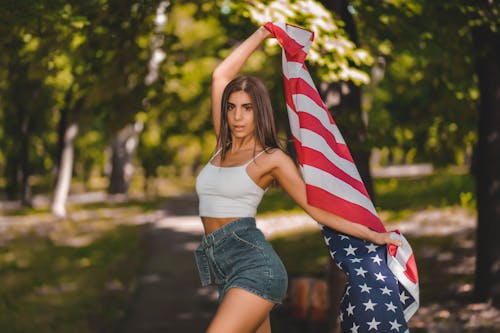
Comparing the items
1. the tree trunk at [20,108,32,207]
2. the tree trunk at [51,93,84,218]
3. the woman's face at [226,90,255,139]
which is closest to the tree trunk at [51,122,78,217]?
the tree trunk at [51,93,84,218]

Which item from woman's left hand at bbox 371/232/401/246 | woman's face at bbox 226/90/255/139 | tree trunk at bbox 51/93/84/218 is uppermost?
woman's face at bbox 226/90/255/139

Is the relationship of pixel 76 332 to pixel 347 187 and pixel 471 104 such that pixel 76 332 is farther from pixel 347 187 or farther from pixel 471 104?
pixel 471 104

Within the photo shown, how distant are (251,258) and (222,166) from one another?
22.0 inches

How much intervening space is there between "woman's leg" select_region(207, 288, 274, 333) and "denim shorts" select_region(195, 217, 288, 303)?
0.11ft

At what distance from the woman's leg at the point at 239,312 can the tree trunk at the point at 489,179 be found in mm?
5764

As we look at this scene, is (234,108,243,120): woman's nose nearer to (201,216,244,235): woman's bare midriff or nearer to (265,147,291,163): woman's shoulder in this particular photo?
(265,147,291,163): woman's shoulder

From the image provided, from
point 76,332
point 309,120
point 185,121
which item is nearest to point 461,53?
point 309,120

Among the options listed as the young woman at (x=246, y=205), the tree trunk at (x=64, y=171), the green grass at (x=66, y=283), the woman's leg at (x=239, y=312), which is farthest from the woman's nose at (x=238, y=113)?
the tree trunk at (x=64, y=171)

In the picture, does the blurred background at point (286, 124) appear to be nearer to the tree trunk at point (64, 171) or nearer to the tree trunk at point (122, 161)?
the tree trunk at point (64, 171)

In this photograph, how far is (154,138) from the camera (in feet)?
106

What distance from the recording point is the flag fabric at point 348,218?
133 inches

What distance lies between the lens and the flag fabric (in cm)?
338

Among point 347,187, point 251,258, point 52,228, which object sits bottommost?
point 52,228

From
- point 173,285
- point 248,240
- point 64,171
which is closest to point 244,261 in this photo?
point 248,240
